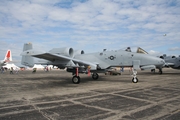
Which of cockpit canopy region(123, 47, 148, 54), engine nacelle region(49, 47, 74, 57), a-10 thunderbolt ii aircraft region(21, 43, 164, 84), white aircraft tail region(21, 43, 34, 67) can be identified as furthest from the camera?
white aircraft tail region(21, 43, 34, 67)

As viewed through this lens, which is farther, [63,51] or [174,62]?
[174,62]

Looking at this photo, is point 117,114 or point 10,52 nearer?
point 117,114

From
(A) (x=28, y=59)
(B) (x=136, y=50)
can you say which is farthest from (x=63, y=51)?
(B) (x=136, y=50)

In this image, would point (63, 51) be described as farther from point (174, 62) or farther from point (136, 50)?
point (174, 62)

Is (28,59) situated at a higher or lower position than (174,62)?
higher

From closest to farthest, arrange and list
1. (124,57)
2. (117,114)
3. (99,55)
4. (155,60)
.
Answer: (117,114), (155,60), (124,57), (99,55)

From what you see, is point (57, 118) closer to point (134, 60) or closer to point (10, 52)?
point (134, 60)

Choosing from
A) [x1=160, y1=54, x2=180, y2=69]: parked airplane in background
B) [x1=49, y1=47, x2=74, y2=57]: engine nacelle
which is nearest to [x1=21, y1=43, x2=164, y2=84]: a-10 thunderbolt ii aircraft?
[x1=49, y1=47, x2=74, y2=57]: engine nacelle

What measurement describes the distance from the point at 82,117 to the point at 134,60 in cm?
912

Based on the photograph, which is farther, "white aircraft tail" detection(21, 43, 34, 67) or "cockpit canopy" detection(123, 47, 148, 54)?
"white aircraft tail" detection(21, 43, 34, 67)

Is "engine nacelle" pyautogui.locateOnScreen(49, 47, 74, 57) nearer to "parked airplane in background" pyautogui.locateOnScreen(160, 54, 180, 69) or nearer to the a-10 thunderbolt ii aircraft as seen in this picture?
the a-10 thunderbolt ii aircraft

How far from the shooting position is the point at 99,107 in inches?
187

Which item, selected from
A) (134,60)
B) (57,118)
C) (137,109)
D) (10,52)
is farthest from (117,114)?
(10,52)

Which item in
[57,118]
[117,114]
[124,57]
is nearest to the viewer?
[57,118]
